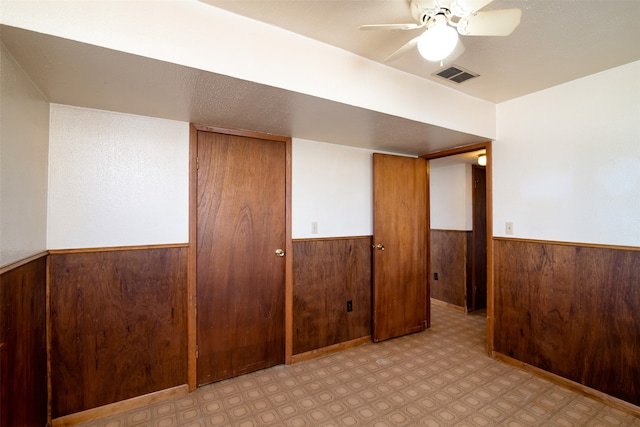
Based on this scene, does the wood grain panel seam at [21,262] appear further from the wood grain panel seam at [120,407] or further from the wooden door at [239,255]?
the wood grain panel seam at [120,407]

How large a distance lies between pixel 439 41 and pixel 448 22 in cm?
17

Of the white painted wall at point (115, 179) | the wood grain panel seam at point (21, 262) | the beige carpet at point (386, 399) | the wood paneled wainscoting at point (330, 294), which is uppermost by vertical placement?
the white painted wall at point (115, 179)

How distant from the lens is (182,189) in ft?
7.20

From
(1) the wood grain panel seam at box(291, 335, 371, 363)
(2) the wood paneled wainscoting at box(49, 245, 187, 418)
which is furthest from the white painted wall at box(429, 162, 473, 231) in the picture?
(2) the wood paneled wainscoting at box(49, 245, 187, 418)

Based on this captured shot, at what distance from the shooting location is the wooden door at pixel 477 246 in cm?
413

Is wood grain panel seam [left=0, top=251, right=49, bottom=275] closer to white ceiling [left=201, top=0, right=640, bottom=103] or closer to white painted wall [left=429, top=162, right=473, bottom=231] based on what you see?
white ceiling [left=201, top=0, right=640, bottom=103]

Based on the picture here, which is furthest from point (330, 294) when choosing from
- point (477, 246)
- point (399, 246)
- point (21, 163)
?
point (477, 246)

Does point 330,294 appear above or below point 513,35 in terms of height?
below

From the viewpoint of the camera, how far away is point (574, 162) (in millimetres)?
→ 2232

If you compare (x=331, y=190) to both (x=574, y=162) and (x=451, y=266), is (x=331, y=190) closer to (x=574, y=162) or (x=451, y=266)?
(x=574, y=162)

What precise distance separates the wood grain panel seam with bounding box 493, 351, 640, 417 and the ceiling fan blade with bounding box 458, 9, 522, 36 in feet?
8.27

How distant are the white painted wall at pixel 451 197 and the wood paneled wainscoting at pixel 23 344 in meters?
4.32

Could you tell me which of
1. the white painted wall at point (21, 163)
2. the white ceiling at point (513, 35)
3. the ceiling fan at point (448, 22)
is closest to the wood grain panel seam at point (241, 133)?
the white painted wall at point (21, 163)

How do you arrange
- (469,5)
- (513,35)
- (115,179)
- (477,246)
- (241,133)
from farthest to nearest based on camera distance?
(477,246)
(241,133)
(115,179)
(513,35)
(469,5)
